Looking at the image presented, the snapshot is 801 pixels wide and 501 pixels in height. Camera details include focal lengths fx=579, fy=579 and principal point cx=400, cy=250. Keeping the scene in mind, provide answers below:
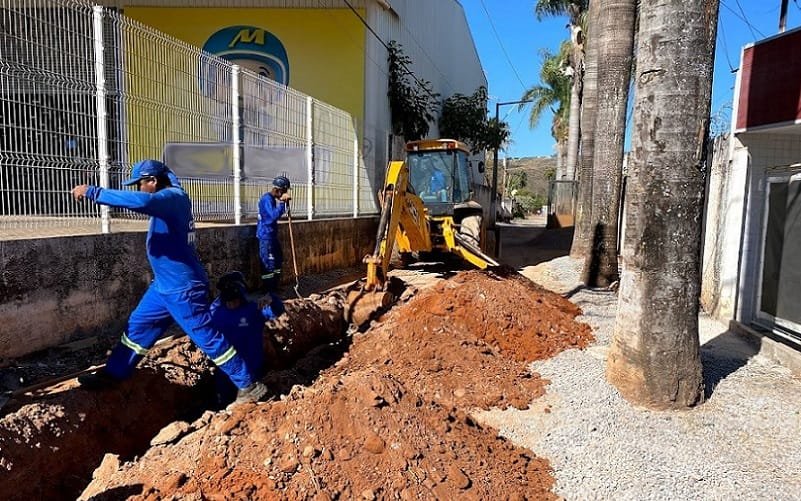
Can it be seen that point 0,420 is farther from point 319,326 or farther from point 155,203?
point 319,326

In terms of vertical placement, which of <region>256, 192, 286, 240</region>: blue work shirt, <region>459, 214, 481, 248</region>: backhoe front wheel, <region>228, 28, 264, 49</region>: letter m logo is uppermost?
<region>228, 28, 264, 49</region>: letter m logo

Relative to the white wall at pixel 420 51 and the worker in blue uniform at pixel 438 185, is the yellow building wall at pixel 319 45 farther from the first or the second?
the worker in blue uniform at pixel 438 185

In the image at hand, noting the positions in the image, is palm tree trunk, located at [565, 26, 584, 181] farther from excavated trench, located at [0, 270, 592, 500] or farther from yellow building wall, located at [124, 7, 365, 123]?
excavated trench, located at [0, 270, 592, 500]

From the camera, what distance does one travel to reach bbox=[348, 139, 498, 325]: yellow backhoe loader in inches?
282

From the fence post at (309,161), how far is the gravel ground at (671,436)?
5652 millimetres

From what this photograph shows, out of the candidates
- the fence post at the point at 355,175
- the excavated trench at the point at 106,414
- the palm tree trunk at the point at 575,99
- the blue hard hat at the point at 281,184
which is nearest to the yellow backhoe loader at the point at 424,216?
the fence post at the point at 355,175

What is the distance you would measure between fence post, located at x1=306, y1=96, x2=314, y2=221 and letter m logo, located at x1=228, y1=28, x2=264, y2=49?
6.13m

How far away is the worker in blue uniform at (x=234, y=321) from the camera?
4.75 metres

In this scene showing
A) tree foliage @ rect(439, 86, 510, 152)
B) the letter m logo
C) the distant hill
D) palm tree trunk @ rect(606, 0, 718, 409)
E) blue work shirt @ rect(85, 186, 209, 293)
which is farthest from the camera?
the distant hill

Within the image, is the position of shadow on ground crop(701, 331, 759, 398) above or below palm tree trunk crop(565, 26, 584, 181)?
below

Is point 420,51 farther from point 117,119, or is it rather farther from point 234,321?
point 234,321

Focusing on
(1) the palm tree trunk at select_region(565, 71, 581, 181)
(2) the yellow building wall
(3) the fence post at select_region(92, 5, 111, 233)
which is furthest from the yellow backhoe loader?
(1) the palm tree trunk at select_region(565, 71, 581, 181)

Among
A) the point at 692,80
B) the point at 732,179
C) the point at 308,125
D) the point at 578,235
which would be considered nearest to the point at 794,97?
the point at 732,179

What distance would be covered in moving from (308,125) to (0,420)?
710 centimetres
